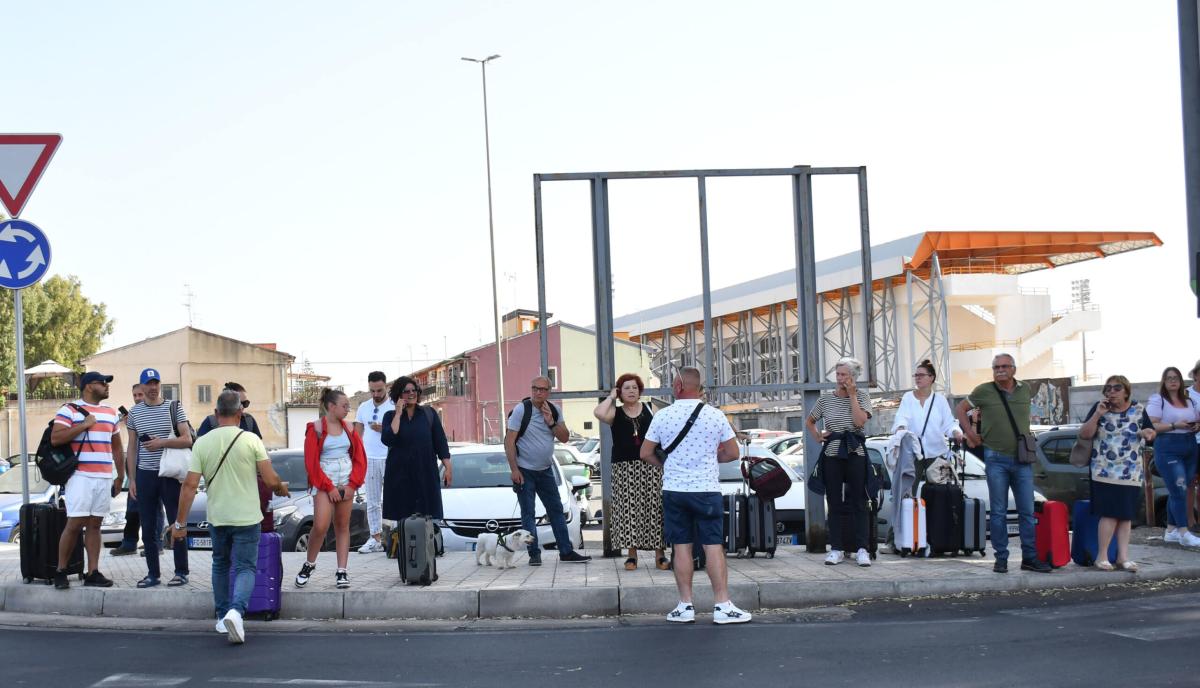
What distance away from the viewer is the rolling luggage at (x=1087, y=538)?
1061cm

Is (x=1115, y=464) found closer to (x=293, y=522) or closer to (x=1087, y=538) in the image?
(x=1087, y=538)

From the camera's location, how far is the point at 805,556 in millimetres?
11508

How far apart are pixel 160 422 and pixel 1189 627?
28.0ft

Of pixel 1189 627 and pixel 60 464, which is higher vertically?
pixel 60 464

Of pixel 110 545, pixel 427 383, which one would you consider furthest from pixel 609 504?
pixel 427 383

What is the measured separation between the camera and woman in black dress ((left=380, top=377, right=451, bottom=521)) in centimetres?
1082

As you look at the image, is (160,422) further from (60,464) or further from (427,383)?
(427,383)

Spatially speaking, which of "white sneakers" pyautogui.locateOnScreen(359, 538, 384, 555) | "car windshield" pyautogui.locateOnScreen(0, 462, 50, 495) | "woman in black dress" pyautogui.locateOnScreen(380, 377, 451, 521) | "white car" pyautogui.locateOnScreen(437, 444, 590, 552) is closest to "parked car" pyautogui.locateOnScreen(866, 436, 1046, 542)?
"white car" pyautogui.locateOnScreen(437, 444, 590, 552)

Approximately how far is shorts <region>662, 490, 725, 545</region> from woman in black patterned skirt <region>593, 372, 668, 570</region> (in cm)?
212

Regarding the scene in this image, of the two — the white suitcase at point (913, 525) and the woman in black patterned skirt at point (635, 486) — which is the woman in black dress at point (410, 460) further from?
the white suitcase at point (913, 525)

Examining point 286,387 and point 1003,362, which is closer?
point 1003,362

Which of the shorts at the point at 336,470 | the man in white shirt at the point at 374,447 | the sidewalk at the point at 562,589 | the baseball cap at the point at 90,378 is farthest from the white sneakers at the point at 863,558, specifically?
the baseball cap at the point at 90,378

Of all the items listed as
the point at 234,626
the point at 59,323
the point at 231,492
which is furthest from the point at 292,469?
the point at 59,323

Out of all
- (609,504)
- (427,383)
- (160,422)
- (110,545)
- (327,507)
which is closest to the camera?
(327,507)
